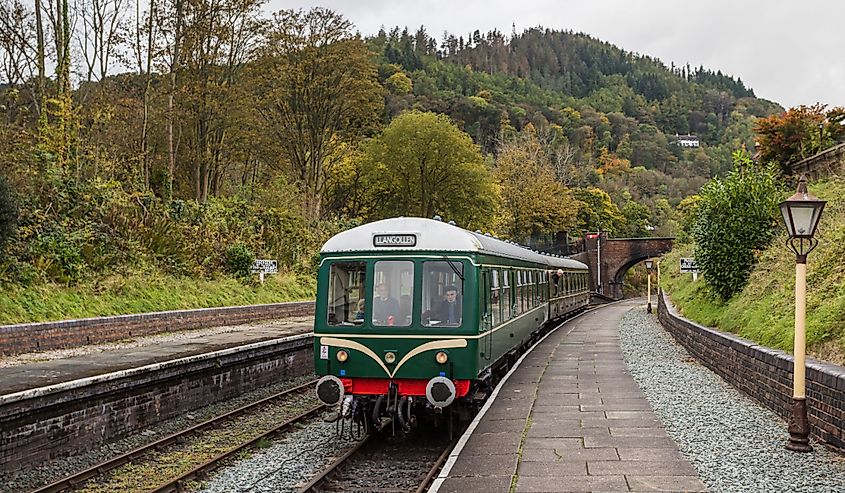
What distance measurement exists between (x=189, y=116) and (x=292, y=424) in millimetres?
20110

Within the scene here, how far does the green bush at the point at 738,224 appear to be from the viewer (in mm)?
17672

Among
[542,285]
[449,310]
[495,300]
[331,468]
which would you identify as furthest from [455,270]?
[542,285]

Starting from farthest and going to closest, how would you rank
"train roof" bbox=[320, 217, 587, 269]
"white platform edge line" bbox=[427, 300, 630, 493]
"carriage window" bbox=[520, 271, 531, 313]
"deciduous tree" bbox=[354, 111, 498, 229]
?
"deciduous tree" bbox=[354, 111, 498, 229] < "carriage window" bbox=[520, 271, 531, 313] < "train roof" bbox=[320, 217, 587, 269] < "white platform edge line" bbox=[427, 300, 630, 493]

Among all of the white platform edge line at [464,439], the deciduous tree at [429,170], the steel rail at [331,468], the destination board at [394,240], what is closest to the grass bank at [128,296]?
the steel rail at [331,468]

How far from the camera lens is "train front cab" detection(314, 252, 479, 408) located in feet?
33.1

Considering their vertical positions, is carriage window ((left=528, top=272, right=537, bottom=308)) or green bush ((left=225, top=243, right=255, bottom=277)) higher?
green bush ((left=225, top=243, right=255, bottom=277))

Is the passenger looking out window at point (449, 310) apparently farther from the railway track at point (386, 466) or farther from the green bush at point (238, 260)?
the green bush at point (238, 260)

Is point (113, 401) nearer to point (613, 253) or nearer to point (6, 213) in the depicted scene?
point (6, 213)

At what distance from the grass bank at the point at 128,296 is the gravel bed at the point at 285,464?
7.89 meters

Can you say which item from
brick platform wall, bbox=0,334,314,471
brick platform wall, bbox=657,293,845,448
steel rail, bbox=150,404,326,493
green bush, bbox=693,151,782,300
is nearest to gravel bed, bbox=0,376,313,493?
brick platform wall, bbox=0,334,314,471

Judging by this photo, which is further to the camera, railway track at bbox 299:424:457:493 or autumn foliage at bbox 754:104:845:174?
autumn foliage at bbox 754:104:845:174

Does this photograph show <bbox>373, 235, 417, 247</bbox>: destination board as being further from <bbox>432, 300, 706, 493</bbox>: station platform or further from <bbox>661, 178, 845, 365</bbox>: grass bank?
<bbox>661, 178, 845, 365</bbox>: grass bank

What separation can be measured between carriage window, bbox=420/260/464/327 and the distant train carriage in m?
0.01

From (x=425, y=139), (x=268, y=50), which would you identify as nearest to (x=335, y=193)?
(x=425, y=139)
